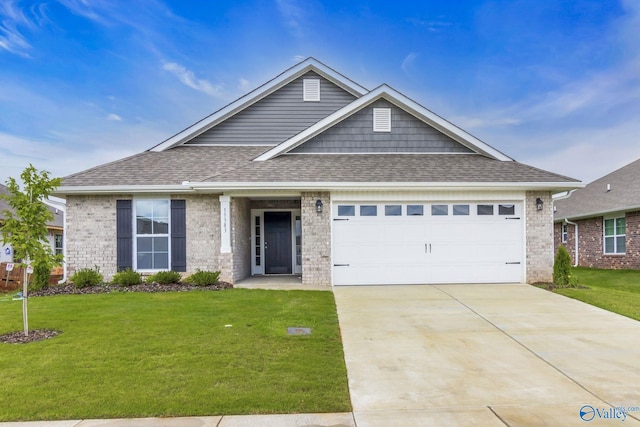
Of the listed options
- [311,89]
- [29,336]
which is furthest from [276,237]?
[29,336]

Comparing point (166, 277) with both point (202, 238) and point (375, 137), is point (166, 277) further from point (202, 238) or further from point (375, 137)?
point (375, 137)

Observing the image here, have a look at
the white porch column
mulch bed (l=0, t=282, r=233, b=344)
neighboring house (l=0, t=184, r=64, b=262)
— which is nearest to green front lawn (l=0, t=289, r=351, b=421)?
mulch bed (l=0, t=282, r=233, b=344)

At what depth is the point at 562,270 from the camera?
36.6ft

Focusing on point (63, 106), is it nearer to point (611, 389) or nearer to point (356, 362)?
point (356, 362)

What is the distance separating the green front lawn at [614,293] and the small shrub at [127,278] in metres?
10.7

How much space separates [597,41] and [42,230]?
756 inches

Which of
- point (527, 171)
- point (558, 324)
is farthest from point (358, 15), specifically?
point (558, 324)

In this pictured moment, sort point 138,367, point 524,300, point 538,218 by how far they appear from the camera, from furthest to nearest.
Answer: point 538,218 → point 524,300 → point 138,367

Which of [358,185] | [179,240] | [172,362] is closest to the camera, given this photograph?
[172,362]

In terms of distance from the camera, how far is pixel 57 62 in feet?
53.7

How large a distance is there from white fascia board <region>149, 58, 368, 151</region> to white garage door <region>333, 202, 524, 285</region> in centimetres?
570

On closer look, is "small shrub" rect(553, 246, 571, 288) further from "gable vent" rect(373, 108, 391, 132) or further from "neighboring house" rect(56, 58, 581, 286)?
"gable vent" rect(373, 108, 391, 132)

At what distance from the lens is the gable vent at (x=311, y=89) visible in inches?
604

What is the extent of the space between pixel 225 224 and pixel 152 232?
2280 mm
